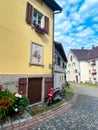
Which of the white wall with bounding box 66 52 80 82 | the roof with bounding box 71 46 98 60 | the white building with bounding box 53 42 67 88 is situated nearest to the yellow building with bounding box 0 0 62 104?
the white building with bounding box 53 42 67 88

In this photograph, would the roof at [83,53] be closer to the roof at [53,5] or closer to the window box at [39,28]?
the roof at [53,5]

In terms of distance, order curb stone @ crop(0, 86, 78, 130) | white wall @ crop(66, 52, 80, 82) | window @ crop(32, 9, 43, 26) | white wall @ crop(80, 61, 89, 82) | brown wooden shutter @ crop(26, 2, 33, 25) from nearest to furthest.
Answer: curb stone @ crop(0, 86, 78, 130) → brown wooden shutter @ crop(26, 2, 33, 25) → window @ crop(32, 9, 43, 26) → white wall @ crop(80, 61, 89, 82) → white wall @ crop(66, 52, 80, 82)

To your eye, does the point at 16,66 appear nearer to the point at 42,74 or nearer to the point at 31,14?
the point at 42,74

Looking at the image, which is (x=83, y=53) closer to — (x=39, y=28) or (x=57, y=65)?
(x=57, y=65)

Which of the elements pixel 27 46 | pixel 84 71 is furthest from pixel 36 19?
pixel 84 71

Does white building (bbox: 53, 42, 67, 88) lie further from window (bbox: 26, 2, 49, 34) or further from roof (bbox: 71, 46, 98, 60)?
roof (bbox: 71, 46, 98, 60)

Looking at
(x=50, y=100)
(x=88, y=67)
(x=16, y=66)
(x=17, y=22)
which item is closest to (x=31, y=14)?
(x=17, y=22)

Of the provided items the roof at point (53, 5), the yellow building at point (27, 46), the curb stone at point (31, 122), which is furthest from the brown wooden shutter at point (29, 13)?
the curb stone at point (31, 122)

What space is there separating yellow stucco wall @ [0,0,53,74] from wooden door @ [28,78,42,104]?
1.93ft

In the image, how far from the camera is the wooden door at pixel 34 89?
816 cm

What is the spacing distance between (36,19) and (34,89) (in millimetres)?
4931

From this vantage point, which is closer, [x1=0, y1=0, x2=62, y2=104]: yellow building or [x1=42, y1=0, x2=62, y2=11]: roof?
[x1=0, y1=0, x2=62, y2=104]: yellow building

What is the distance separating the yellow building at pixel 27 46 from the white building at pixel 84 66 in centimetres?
2681

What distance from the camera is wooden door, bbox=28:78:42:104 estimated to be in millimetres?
8156
